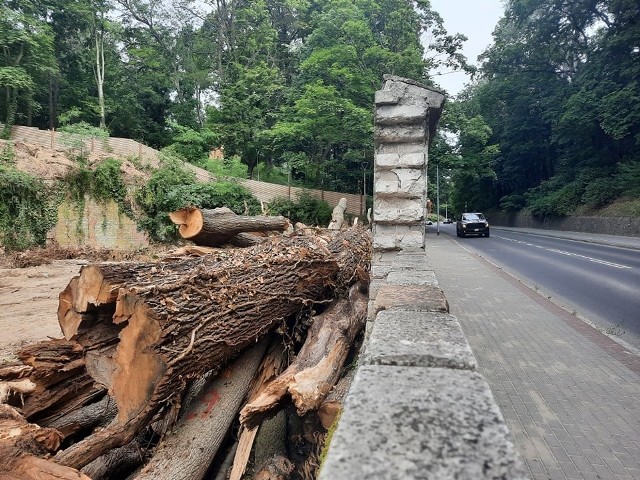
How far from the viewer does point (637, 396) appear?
11.5 feet

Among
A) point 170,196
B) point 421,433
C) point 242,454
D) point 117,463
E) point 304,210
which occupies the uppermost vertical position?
point 170,196

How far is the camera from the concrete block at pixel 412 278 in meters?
2.83

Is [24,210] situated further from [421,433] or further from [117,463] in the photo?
[421,433]

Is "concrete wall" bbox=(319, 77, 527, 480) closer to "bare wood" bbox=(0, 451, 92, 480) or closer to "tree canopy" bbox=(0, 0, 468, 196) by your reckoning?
"bare wood" bbox=(0, 451, 92, 480)

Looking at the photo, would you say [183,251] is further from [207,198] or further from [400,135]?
[207,198]

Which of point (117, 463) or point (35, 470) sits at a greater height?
point (35, 470)

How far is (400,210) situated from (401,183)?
0.33m

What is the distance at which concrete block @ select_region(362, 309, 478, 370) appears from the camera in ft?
4.68

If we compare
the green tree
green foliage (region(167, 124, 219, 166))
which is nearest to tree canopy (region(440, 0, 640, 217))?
green foliage (region(167, 124, 219, 166))

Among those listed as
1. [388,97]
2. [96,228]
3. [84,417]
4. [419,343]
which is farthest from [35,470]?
[96,228]

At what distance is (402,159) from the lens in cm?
453

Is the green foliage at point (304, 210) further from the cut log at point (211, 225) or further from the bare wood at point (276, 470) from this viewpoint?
the bare wood at point (276, 470)

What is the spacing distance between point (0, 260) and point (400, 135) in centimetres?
1265

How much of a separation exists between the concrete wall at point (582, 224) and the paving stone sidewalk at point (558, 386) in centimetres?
1775
